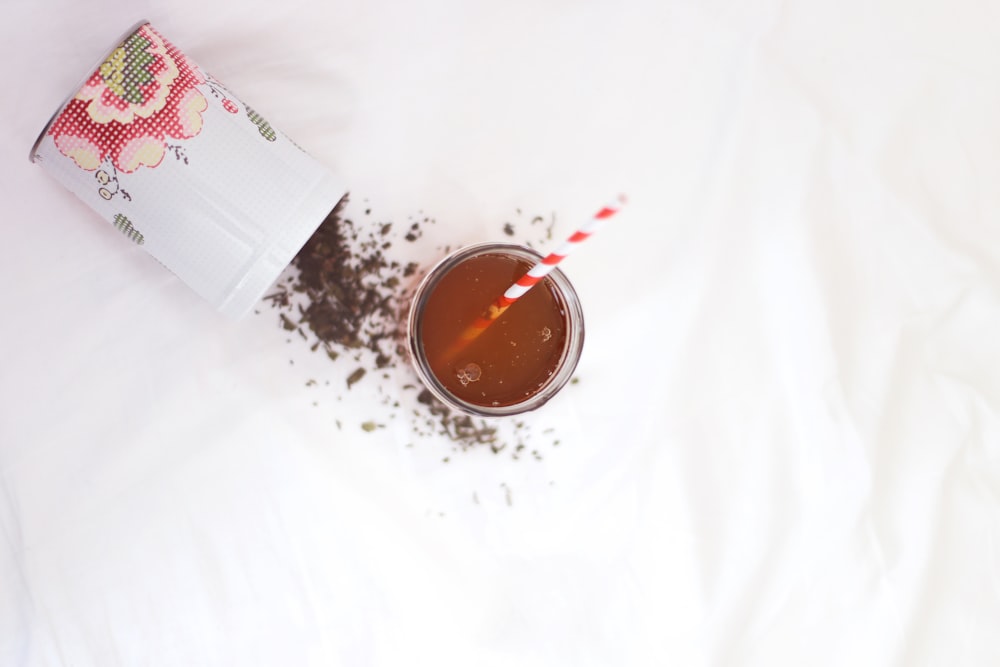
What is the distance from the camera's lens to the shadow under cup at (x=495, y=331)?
80 centimetres

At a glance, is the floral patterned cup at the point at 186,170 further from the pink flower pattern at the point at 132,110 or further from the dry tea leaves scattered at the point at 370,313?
the dry tea leaves scattered at the point at 370,313

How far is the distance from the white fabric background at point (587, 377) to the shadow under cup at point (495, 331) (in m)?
0.08

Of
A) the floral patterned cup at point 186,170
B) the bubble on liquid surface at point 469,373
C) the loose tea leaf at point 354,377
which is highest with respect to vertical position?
the floral patterned cup at point 186,170

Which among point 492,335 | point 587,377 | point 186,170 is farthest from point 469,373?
point 186,170

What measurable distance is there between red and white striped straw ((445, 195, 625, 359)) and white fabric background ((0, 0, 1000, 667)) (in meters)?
0.12

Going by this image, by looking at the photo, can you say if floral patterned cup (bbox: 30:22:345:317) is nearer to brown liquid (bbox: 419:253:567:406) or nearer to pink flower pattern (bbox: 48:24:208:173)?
pink flower pattern (bbox: 48:24:208:173)

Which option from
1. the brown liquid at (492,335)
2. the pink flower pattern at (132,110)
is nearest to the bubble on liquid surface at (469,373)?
the brown liquid at (492,335)

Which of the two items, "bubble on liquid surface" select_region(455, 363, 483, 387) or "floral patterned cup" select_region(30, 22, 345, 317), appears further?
"bubble on liquid surface" select_region(455, 363, 483, 387)

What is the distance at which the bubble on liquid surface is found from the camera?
80 centimetres

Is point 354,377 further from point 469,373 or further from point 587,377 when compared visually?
point 587,377

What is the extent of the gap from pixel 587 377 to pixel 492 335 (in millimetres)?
134

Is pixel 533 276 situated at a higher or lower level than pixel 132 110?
lower

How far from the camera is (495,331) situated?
31.7 inches

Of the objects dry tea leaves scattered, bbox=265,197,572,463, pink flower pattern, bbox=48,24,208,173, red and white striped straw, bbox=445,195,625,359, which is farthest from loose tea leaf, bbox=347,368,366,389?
pink flower pattern, bbox=48,24,208,173
